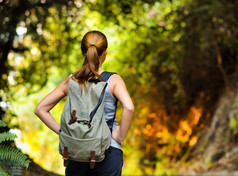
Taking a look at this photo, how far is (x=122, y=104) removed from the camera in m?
2.35

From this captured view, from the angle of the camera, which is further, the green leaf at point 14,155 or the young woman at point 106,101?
the green leaf at point 14,155

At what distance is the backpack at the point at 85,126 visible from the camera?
215cm

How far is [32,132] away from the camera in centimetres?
1862

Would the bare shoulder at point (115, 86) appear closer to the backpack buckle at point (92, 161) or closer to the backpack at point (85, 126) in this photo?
the backpack at point (85, 126)

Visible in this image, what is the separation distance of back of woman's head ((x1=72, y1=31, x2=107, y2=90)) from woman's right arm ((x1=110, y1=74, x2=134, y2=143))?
0.48 ft

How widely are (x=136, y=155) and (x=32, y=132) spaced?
31.9 ft

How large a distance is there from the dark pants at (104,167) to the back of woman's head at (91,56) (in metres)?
0.50

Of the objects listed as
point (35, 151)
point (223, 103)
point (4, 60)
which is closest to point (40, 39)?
point (4, 60)

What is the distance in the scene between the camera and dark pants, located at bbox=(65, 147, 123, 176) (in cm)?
230

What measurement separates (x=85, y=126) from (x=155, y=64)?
6.99m

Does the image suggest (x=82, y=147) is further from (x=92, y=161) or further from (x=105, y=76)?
(x=105, y=76)

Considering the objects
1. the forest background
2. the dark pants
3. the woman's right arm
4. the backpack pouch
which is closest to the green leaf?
the dark pants

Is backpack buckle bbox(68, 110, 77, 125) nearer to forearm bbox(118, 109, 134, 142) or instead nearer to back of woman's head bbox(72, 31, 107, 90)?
back of woman's head bbox(72, 31, 107, 90)

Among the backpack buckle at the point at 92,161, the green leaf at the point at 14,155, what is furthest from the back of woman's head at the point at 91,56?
the green leaf at the point at 14,155
